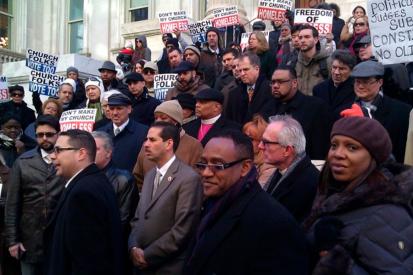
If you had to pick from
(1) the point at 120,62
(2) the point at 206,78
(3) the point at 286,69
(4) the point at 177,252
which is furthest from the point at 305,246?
(1) the point at 120,62

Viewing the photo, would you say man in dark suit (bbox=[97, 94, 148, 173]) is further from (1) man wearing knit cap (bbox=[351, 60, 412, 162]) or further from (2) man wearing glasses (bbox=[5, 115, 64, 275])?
(1) man wearing knit cap (bbox=[351, 60, 412, 162])

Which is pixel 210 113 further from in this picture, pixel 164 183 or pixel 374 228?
pixel 374 228

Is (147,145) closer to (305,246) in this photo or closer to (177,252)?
(177,252)

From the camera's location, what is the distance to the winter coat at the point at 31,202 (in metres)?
6.08

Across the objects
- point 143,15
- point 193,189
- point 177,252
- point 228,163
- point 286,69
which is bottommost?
point 177,252

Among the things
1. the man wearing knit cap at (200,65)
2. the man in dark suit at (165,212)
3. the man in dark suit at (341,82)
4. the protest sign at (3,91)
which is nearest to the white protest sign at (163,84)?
A: the man wearing knit cap at (200,65)

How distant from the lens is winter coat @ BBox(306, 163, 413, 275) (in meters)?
3.00

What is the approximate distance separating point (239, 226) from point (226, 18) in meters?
9.03

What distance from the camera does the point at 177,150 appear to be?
19.3ft

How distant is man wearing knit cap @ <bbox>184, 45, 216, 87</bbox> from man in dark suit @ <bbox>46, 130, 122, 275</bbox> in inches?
176

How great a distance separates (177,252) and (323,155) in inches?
68.6

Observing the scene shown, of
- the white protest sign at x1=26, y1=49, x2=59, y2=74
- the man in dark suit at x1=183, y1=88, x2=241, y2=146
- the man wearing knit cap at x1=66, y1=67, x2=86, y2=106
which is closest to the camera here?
the man in dark suit at x1=183, y1=88, x2=241, y2=146

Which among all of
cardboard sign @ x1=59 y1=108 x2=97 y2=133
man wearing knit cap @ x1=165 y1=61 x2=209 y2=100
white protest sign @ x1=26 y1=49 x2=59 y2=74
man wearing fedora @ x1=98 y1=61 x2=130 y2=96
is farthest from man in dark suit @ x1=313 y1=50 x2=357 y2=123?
white protest sign @ x1=26 y1=49 x2=59 y2=74

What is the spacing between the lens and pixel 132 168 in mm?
6668
